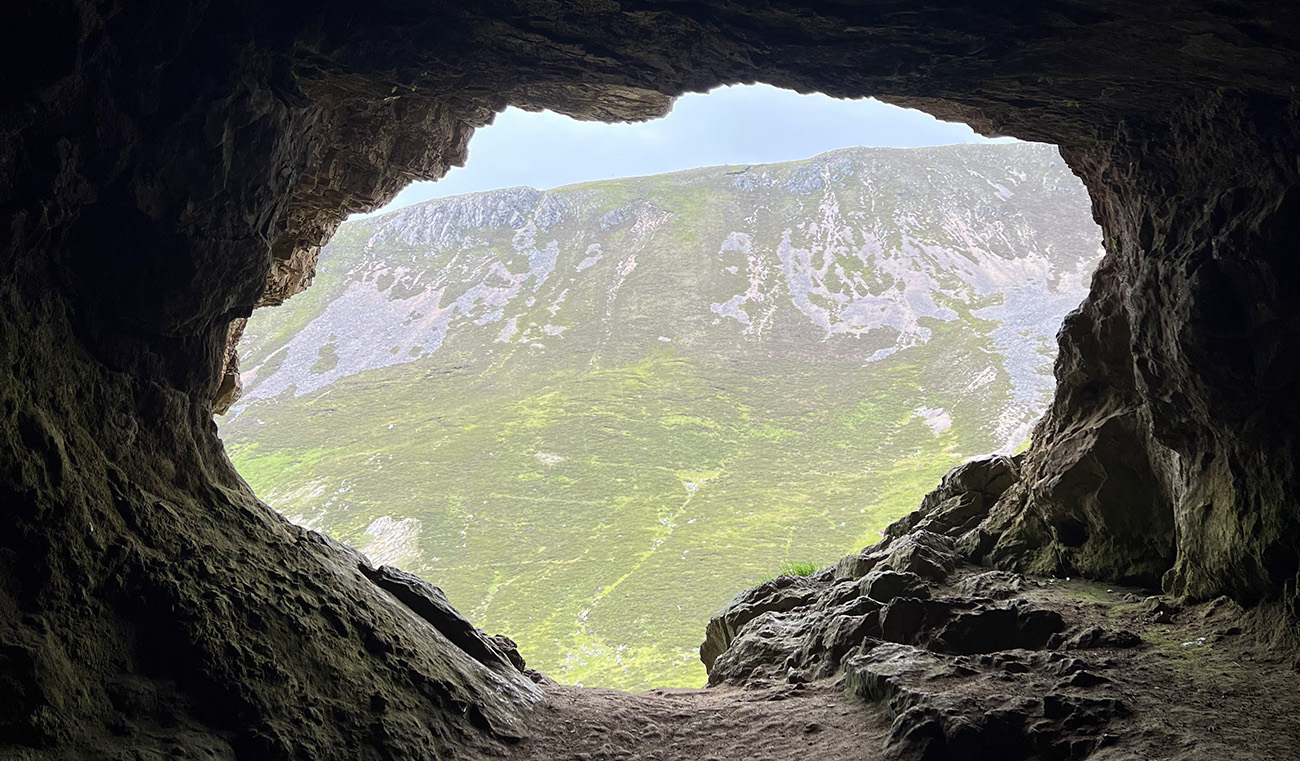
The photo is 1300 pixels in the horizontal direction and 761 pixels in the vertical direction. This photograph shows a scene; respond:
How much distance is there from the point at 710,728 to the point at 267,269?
9.61m

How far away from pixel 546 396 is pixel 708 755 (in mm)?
103199

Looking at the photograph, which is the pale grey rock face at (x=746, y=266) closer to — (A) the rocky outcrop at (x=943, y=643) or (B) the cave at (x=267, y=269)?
(A) the rocky outcrop at (x=943, y=643)

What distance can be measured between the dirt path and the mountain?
36086 mm

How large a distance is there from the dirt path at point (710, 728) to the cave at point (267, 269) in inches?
22.0

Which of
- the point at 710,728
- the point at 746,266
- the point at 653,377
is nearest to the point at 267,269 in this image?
the point at 710,728

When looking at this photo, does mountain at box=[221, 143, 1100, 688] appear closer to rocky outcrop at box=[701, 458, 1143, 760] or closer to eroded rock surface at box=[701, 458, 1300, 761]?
rocky outcrop at box=[701, 458, 1143, 760]

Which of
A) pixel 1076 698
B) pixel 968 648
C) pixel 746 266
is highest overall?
pixel 746 266

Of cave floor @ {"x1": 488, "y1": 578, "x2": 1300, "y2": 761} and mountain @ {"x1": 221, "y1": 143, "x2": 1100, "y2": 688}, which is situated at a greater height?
mountain @ {"x1": 221, "y1": 143, "x2": 1100, "y2": 688}

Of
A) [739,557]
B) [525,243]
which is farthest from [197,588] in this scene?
[525,243]

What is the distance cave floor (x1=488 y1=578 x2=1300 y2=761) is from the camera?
301 inches

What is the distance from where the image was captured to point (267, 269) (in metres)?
11.4

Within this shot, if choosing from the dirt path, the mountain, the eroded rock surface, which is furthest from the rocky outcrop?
the mountain

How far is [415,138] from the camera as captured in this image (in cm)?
1488

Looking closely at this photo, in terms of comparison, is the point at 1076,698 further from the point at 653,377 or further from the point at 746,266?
the point at 746,266
